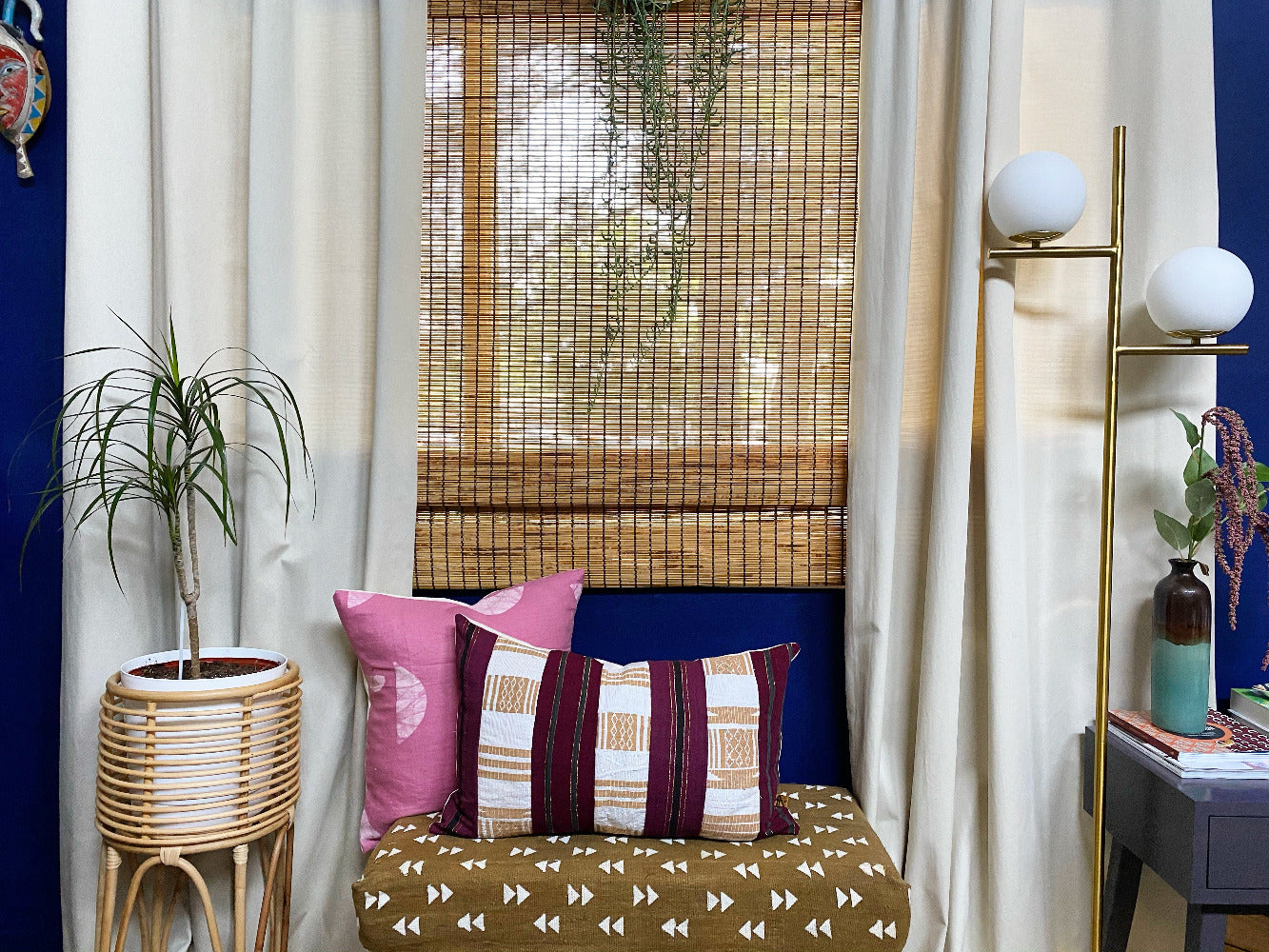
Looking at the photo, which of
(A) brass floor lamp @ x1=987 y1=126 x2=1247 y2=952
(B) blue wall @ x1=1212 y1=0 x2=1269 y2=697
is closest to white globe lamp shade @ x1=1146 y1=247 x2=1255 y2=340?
(A) brass floor lamp @ x1=987 y1=126 x2=1247 y2=952

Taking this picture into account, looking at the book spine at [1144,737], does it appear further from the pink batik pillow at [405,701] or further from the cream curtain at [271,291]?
the cream curtain at [271,291]

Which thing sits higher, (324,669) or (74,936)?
(324,669)

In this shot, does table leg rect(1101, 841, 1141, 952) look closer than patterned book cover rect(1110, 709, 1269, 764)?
No

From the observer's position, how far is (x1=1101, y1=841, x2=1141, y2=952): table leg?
1.90m

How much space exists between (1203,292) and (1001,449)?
0.46 m

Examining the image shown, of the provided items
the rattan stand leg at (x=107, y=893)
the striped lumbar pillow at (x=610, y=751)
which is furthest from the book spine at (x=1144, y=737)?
the rattan stand leg at (x=107, y=893)

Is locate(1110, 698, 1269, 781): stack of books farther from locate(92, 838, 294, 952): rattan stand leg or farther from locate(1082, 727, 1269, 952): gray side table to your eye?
locate(92, 838, 294, 952): rattan stand leg

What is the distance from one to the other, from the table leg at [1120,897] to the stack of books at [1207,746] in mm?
250

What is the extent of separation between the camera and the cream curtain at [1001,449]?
1907mm

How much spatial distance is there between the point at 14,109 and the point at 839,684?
2213 mm

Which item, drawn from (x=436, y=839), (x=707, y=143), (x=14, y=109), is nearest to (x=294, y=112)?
(x=14, y=109)

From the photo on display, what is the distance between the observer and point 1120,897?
191 centimetres

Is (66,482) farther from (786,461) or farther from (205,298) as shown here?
(786,461)

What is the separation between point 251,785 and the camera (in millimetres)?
1683
